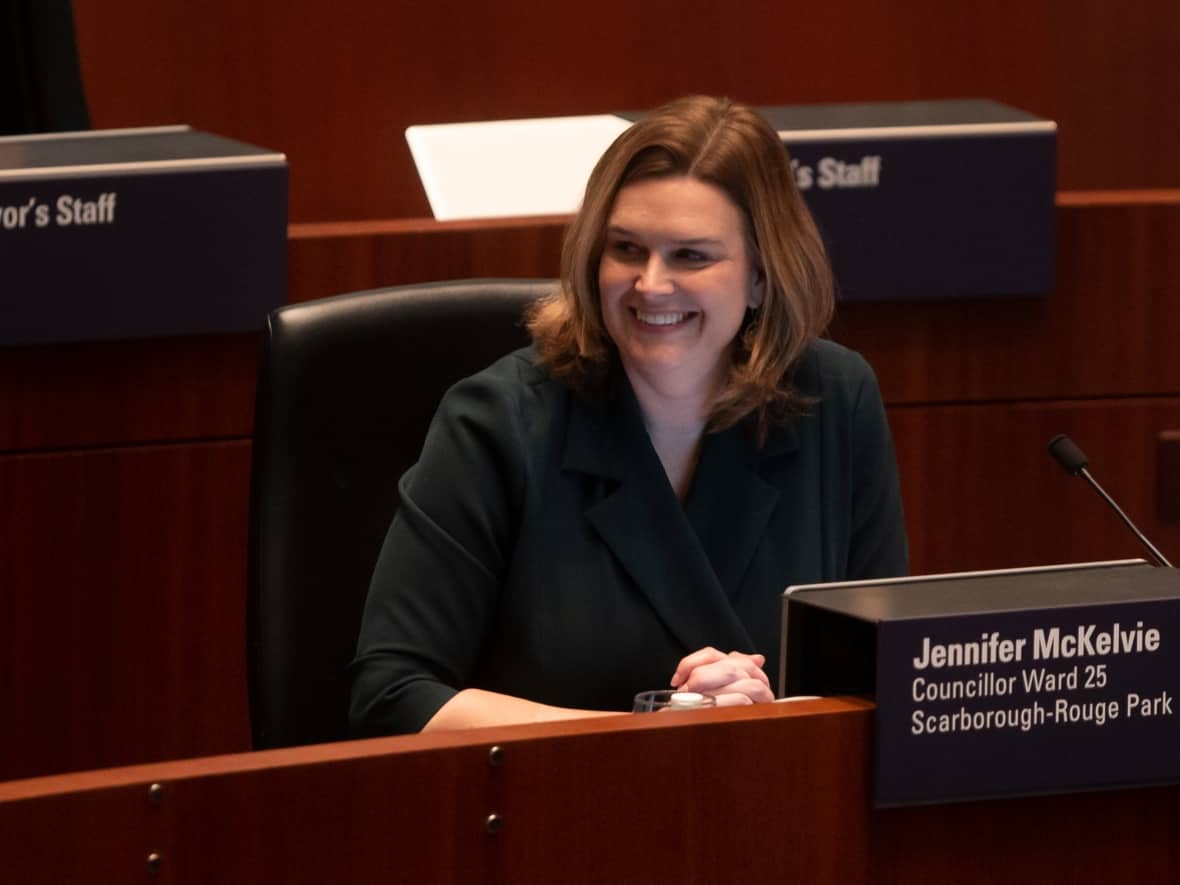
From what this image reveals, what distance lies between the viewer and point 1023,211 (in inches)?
114

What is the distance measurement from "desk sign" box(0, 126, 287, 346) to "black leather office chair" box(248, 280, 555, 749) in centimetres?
61

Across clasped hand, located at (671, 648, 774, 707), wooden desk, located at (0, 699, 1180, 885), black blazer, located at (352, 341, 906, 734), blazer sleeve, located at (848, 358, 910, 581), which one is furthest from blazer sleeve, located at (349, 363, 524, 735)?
wooden desk, located at (0, 699, 1180, 885)

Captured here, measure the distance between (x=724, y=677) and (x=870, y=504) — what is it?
0.43 meters

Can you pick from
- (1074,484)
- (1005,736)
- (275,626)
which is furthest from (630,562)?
(1074,484)

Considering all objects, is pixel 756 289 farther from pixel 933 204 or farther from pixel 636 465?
pixel 933 204

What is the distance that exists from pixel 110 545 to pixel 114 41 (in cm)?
131

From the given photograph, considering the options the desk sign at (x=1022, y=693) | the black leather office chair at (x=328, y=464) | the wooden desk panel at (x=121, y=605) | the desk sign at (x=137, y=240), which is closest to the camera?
the desk sign at (x=1022, y=693)

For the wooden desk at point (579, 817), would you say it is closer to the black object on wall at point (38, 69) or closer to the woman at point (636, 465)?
the woman at point (636, 465)

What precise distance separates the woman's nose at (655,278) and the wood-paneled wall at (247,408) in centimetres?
83

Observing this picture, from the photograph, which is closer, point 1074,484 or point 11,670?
point 11,670

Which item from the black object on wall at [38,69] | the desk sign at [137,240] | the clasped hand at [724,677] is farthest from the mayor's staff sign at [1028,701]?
Answer: the black object on wall at [38,69]

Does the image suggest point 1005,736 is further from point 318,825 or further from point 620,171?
point 620,171

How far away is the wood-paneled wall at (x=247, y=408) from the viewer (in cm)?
269

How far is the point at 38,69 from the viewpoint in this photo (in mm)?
2855
